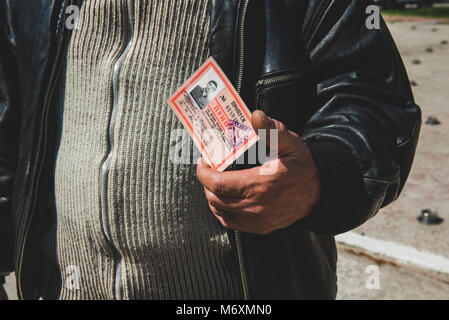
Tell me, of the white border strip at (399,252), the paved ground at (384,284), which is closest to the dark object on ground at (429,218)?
the white border strip at (399,252)

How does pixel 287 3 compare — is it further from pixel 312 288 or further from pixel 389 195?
pixel 312 288

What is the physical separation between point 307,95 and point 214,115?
0.82ft

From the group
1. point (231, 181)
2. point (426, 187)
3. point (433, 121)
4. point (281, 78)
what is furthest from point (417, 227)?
point (231, 181)

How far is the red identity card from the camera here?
1205mm

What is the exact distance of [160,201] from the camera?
1.29m

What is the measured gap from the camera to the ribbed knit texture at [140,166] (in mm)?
1264

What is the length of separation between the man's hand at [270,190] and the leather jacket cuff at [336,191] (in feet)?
0.08

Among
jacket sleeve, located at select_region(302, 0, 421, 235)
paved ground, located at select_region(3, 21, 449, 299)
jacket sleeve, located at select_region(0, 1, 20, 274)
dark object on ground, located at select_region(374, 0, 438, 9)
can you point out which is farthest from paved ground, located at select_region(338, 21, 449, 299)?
dark object on ground, located at select_region(374, 0, 438, 9)

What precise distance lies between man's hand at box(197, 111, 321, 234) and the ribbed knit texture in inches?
6.7

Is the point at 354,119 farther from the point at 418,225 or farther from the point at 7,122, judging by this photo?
the point at 418,225

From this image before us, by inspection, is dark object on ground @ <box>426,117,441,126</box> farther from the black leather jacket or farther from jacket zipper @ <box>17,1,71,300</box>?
jacket zipper @ <box>17,1,71,300</box>

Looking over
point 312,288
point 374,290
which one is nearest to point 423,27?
point 374,290

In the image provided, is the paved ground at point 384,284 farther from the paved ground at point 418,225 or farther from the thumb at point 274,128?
the thumb at point 274,128

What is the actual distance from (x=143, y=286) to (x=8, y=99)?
2.36 ft
